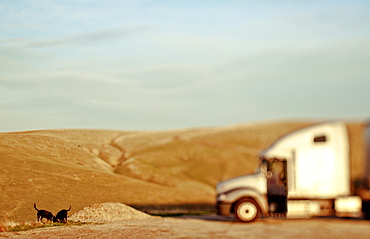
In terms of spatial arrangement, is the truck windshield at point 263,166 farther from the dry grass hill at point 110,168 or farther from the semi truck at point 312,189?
the dry grass hill at point 110,168

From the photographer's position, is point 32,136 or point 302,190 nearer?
point 302,190

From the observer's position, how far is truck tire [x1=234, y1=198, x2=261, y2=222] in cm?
2009

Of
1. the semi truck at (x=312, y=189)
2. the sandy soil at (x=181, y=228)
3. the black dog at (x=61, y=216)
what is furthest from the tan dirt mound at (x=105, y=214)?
the semi truck at (x=312, y=189)

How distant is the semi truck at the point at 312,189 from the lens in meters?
20.0

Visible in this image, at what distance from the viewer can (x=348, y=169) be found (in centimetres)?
2011

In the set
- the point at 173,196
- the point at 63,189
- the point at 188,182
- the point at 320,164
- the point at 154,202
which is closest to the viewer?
the point at 320,164

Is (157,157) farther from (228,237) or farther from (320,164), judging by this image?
(228,237)

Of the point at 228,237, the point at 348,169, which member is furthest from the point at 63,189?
the point at 348,169

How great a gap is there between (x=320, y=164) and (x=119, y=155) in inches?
709

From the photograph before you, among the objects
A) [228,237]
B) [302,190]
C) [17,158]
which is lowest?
[228,237]

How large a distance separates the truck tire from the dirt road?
277mm

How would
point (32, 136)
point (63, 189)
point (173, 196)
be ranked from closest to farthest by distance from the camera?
point (63, 189), point (32, 136), point (173, 196)

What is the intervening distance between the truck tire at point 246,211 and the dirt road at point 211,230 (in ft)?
0.91

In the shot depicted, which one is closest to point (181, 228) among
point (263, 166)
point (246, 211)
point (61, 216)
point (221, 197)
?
point (221, 197)
